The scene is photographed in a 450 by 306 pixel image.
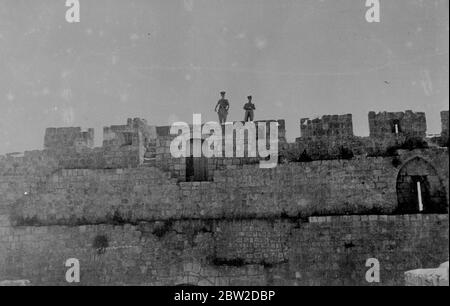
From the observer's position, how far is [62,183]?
43.6 ft

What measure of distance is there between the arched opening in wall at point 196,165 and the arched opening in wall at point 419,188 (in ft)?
16.3

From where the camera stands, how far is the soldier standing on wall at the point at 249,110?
13.6 m

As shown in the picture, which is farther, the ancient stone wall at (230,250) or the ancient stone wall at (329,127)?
the ancient stone wall at (329,127)

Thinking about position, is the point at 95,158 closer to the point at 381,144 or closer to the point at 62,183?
the point at 62,183

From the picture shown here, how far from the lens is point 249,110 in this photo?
13.7 metres

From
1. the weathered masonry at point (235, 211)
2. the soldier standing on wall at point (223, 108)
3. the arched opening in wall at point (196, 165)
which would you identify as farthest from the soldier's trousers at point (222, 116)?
the weathered masonry at point (235, 211)

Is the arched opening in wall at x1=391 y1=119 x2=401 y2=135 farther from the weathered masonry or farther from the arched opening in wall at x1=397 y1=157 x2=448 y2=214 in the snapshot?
the arched opening in wall at x1=397 y1=157 x2=448 y2=214

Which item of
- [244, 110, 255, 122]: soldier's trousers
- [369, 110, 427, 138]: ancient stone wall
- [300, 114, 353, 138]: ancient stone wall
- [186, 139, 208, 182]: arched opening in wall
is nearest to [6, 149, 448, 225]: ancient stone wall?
[186, 139, 208, 182]: arched opening in wall

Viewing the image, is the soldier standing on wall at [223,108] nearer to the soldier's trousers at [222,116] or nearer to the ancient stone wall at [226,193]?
the soldier's trousers at [222,116]

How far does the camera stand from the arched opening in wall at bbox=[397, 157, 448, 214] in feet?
39.7

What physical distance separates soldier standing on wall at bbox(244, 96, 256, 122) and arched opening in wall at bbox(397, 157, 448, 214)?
13.8 ft

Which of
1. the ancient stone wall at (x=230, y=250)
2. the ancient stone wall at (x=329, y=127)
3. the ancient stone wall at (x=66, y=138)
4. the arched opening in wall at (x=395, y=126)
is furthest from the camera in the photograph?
the ancient stone wall at (x=66, y=138)

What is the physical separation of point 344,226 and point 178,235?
163 inches
